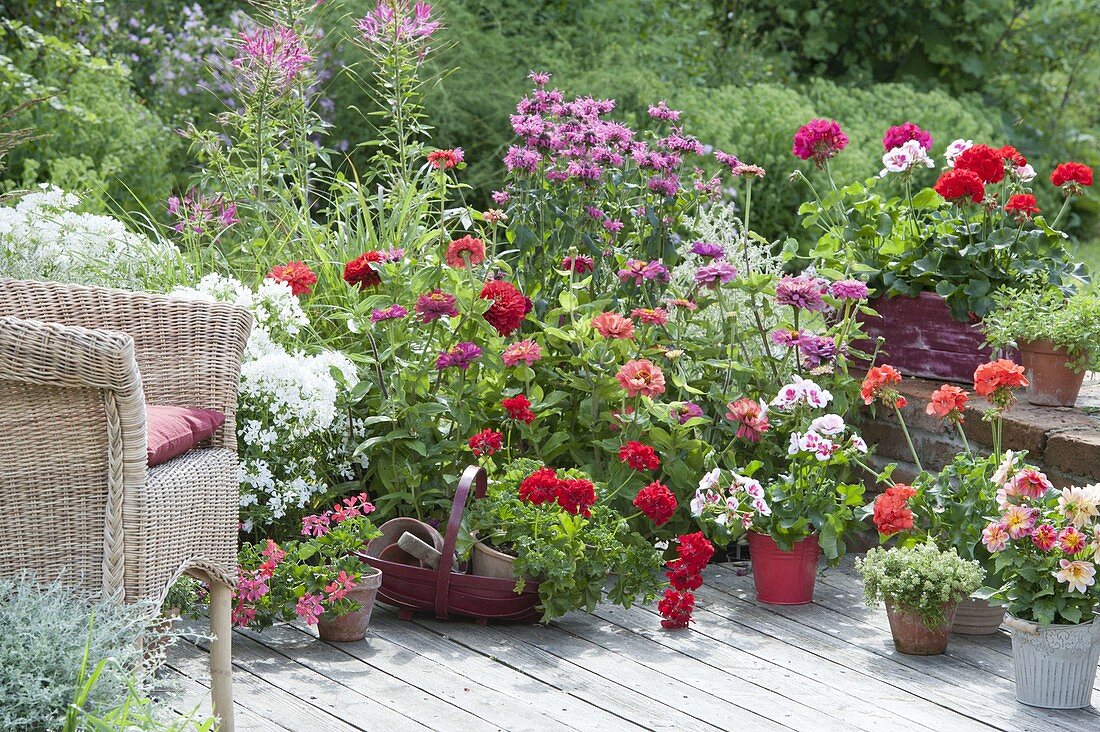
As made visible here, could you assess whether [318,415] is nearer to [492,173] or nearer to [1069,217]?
[492,173]

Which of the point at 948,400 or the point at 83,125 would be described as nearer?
the point at 948,400

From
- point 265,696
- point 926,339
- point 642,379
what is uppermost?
point 926,339

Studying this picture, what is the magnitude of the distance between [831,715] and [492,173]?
14.3 feet

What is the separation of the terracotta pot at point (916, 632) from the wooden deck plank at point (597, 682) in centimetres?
52

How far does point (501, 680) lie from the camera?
2.91 m

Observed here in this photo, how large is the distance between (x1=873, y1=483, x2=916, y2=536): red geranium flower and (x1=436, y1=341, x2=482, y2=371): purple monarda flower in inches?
42.3

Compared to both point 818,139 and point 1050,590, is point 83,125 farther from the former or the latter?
point 1050,590

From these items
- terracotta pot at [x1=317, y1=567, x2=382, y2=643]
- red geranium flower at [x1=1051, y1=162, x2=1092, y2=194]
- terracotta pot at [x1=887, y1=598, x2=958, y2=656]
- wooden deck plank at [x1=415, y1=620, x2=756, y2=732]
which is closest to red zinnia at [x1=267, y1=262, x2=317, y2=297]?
terracotta pot at [x1=317, y1=567, x2=382, y2=643]

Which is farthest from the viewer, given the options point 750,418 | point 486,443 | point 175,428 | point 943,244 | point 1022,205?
point 943,244

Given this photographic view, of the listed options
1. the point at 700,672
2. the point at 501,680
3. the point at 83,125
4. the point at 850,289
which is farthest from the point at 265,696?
the point at 83,125

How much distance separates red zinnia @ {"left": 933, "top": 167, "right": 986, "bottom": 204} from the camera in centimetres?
362

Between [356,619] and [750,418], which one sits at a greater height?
[750,418]

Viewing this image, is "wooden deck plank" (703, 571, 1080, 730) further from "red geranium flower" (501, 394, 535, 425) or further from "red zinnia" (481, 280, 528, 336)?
"red zinnia" (481, 280, 528, 336)

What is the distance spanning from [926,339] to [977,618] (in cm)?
98
